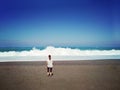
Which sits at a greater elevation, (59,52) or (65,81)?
(59,52)

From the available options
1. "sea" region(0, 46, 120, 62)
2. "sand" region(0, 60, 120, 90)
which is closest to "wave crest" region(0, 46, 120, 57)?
"sea" region(0, 46, 120, 62)

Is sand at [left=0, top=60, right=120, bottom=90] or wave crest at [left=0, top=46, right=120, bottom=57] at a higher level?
wave crest at [left=0, top=46, right=120, bottom=57]

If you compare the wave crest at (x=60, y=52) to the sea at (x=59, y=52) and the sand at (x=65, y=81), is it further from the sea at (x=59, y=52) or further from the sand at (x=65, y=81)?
the sand at (x=65, y=81)

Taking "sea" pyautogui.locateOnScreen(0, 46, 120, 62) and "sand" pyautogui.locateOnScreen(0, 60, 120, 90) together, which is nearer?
"sand" pyautogui.locateOnScreen(0, 60, 120, 90)

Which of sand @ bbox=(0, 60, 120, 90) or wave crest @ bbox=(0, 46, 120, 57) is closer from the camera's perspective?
sand @ bbox=(0, 60, 120, 90)

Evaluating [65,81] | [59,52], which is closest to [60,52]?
[59,52]

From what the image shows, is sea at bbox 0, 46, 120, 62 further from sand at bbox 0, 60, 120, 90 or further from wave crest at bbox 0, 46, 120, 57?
sand at bbox 0, 60, 120, 90

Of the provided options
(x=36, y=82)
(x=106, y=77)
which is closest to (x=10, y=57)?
(x=36, y=82)

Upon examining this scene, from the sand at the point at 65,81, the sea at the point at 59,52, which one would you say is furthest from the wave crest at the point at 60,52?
the sand at the point at 65,81

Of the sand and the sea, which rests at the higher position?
the sea

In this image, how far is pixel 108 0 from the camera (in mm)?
9445

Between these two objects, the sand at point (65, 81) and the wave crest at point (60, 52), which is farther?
the wave crest at point (60, 52)

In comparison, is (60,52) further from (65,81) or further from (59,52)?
(65,81)

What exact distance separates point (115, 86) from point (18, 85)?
2647mm
